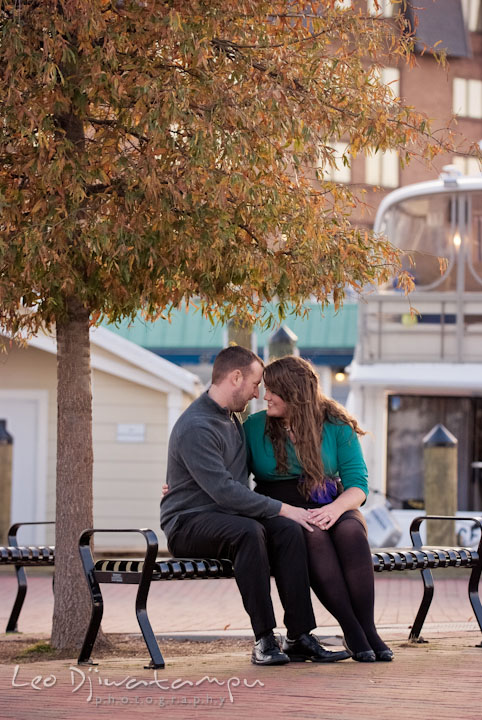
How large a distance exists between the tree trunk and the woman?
163 cm

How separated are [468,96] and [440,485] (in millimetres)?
31026

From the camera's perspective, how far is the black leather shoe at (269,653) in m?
5.72

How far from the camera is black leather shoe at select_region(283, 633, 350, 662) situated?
582 centimetres

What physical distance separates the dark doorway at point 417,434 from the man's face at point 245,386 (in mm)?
12646

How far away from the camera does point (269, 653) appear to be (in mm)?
5738

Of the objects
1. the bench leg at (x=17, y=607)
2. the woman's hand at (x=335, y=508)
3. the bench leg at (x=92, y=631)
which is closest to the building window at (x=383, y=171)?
the bench leg at (x=17, y=607)

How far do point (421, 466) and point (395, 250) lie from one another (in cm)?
1166

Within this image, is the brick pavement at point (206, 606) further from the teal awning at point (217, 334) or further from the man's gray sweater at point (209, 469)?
the teal awning at point (217, 334)

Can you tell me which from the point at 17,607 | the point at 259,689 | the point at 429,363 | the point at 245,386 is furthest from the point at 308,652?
the point at 429,363

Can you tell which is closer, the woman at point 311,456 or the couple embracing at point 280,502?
the couple embracing at point 280,502

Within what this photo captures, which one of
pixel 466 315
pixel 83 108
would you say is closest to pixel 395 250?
pixel 83 108

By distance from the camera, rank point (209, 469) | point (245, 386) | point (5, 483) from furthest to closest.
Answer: point (5, 483), point (245, 386), point (209, 469)

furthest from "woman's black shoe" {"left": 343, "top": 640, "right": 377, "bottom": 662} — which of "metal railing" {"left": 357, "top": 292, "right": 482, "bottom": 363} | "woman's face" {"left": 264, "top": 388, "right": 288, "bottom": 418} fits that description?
"metal railing" {"left": 357, "top": 292, "right": 482, "bottom": 363}

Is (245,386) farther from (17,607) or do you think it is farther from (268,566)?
(17,607)
